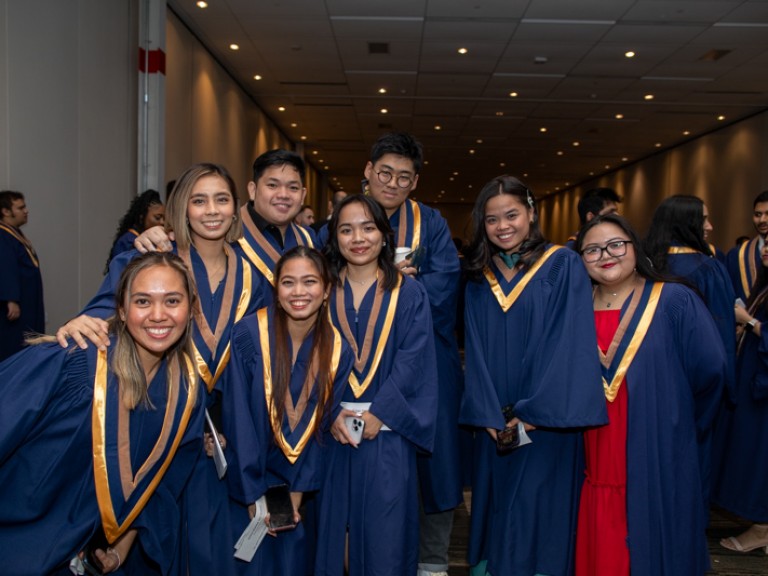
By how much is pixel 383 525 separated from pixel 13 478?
1267 mm

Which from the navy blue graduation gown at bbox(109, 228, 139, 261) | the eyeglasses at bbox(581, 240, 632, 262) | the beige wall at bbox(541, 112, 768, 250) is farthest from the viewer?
the beige wall at bbox(541, 112, 768, 250)

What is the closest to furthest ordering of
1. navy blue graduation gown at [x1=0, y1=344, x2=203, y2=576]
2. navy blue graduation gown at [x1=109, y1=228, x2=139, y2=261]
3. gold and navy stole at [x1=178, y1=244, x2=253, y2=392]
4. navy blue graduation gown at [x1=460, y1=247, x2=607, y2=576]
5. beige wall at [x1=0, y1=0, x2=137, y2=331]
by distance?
1. navy blue graduation gown at [x1=0, y1=344, x2=203, y2=576]
2. gold and navy stole at [x1=178, y1=244, x2=253, y2=392]
3. navy blue graduation gown at [x1=460, y1=247, x2=607, y2=576]
4. navy blue graduation gown at [x1=109, y1=228, x2=139, y2=261]
5. beige wall at [x1=0, y1=0, x2=137, y2=331]

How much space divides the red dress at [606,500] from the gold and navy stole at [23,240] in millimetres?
4351

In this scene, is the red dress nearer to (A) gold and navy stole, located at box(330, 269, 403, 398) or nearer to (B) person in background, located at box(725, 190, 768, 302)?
(A) gold and navy stole, located at box(330, 269, 403, 398)

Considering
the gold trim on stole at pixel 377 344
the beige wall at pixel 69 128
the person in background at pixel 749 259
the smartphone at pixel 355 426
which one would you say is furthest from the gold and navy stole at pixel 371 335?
the beige wall at pixel 69 128

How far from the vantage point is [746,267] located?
4.30 m

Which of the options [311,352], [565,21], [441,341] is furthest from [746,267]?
[565,21]

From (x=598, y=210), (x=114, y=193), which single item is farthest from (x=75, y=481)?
(x=114, y=193)

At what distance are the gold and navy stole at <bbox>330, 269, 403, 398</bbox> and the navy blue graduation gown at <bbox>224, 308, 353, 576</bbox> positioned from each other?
2.8 inches

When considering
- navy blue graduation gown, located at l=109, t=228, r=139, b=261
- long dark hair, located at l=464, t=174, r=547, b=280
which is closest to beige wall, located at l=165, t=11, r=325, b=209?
navy blue graduation gown, located at l=109, t=228, r=139, b=261

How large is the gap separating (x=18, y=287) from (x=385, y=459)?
3.74 metres

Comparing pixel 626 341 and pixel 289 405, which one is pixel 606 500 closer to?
pixel 626 341

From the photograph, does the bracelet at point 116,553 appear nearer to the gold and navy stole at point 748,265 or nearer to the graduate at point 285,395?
the graduate at point 285,395

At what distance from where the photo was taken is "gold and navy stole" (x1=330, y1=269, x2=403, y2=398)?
2.54 metres
